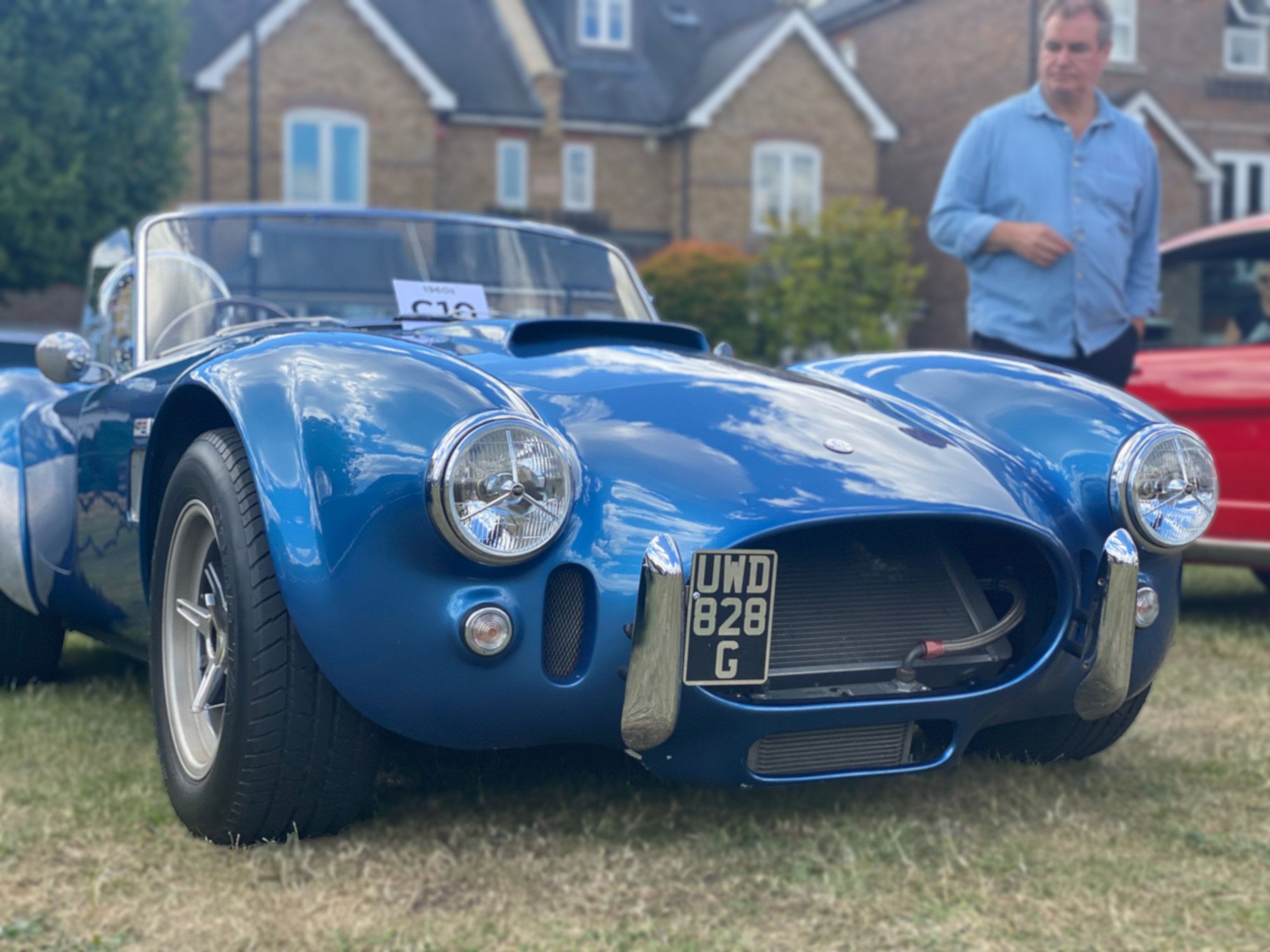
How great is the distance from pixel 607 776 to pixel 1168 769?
1.18 metres

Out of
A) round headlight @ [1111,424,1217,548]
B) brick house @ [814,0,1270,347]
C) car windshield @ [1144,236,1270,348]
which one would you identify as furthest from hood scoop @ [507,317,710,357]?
brick house @ [814,0,1270,347]

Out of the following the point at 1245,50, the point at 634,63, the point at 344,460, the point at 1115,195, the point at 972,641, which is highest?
the point at 1245,50

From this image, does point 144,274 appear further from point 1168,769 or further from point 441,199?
point 441,199

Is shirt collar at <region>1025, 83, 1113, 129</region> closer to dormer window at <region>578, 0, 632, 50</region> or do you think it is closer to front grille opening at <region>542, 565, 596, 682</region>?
front grille opening at <region>542, 565, 596, 682</region>

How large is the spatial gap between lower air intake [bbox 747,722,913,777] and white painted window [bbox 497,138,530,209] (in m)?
23.4

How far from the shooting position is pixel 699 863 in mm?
2363

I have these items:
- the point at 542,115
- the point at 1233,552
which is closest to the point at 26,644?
the point at 1233,552

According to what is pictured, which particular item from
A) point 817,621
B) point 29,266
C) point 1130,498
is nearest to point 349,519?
point 817,621

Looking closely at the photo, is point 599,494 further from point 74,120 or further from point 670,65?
point 670,65

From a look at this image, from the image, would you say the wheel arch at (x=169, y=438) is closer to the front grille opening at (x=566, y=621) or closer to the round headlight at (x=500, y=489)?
the round headlight at (x=500, y=489)

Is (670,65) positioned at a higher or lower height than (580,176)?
higher

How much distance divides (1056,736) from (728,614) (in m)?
0.99

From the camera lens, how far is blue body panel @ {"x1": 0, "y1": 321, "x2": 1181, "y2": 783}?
7.00ft

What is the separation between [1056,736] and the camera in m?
2.78
